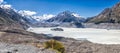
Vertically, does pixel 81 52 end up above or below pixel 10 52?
below

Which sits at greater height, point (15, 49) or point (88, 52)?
point (15, 49)

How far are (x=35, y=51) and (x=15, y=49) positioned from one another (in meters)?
1.19

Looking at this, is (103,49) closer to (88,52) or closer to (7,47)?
(88,52)

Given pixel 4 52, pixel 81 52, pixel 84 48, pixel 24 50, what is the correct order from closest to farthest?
pixel 4 52, pixel 24 50, pixel 81 52, pixel 84 48

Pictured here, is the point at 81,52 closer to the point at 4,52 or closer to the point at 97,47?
the point at 97,47

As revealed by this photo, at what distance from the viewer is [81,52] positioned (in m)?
76.8

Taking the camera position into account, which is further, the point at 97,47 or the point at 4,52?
the point at 97,47

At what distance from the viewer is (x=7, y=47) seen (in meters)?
19.1

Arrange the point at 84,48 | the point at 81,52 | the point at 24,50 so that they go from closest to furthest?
the point at 24,50, the point at 81,52, the point at 84,48

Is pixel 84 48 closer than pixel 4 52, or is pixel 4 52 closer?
pixel 4 52

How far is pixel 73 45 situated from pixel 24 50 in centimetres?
6933

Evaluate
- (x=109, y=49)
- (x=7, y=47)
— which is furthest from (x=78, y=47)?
(x=7, y=47)

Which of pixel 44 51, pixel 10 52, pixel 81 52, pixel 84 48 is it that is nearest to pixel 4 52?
pixel 10 52

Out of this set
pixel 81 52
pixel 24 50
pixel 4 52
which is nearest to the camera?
pixel 4 52
